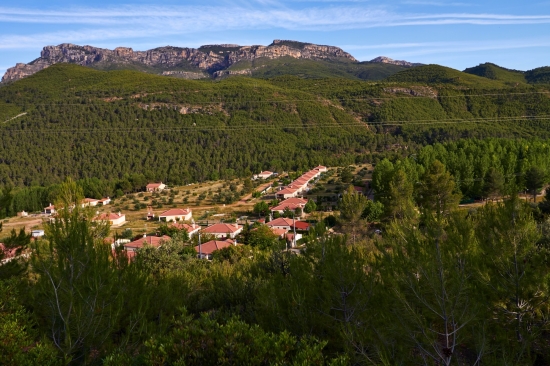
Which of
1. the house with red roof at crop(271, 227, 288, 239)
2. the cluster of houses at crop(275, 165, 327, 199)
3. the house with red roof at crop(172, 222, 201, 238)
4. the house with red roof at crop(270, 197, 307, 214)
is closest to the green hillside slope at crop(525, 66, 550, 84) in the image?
the cluster of houses at crop(275, 165, 327, 199)

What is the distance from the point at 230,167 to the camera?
6631 cm

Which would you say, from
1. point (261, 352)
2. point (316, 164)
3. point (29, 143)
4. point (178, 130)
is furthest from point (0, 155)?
point (261, 352)

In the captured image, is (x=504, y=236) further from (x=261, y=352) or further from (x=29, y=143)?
(x=29, y=143)

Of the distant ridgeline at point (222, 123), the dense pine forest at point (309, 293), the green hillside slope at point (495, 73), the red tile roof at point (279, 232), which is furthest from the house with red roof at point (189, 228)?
the green hillside slope at point (495, 73)

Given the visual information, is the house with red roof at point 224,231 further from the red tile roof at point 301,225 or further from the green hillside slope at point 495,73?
the green hillside slope at point 495,73

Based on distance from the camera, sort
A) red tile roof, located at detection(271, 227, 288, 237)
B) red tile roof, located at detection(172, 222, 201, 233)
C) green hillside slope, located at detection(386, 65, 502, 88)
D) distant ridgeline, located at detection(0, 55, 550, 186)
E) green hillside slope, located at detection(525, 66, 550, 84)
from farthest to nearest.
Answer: green hillside slope, located at detection(525, 66, 550, 84) → green hillside slope, located at detection(386, 65, 502, 88) → distant ridgeline, located at detection(0, 55, 550, 186) → red tile roof, located at detection(172, 222, 201, 233) → red tile roof, located at detection(271, 227, 288, 237)

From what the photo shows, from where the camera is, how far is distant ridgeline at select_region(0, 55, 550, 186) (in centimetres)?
6550

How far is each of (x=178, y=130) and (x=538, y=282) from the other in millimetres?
79525

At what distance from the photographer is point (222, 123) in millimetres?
86438

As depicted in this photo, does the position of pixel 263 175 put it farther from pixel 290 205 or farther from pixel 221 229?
pixel 221 229

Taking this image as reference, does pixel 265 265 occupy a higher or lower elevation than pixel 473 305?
lower

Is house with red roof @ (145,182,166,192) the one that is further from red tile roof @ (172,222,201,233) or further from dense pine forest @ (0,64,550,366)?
dense pine forest @ (0,64,550,366)

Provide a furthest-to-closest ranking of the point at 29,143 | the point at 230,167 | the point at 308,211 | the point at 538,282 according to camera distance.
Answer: the point at 29,143 → the point at 230,167 → the point at 308,211 → the point at 538,282

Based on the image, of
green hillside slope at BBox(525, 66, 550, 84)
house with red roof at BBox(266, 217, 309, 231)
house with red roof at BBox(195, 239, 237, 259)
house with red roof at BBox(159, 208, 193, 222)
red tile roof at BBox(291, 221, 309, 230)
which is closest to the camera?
house with red roof at BBox(195, 239, 237, 259)
